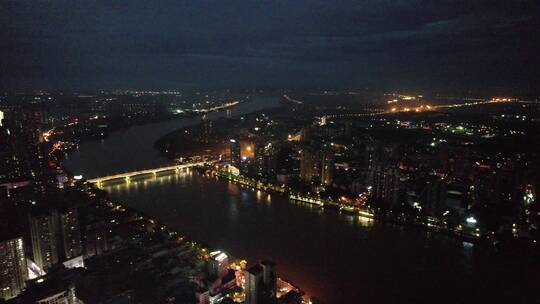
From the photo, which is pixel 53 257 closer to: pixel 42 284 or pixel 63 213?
pixel 63 213

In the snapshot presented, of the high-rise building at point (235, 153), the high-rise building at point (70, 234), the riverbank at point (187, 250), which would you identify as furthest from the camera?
the high-rise building at point (235, 153)

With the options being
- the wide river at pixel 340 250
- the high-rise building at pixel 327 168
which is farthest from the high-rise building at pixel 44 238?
the high-rise building at pixel 327 168

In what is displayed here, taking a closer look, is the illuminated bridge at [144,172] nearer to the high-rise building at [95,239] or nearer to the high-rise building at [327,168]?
the high-rise building at [327,168]

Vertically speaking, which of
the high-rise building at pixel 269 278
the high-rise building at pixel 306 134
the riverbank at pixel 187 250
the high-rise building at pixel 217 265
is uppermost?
the high-rise building at pixel 269 278

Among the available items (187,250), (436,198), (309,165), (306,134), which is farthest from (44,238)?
(306,134)

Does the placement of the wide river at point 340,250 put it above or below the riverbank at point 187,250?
below

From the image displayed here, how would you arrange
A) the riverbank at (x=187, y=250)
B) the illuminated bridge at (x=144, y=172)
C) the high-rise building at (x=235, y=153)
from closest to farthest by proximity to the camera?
the riverbank at (x=187, y=250)
the illuminated bridge at (x=144, y=172)
the high-rise building at (x=235, y=153)

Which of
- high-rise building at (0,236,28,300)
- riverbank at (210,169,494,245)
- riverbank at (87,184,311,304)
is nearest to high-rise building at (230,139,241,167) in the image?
riverbank at (210,169,494,245)
